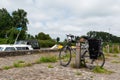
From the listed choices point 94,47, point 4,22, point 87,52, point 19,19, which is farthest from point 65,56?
point 19,19

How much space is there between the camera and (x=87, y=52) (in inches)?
402

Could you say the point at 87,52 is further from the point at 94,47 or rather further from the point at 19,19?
the point at 19,19

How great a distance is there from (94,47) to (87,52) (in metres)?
0.34

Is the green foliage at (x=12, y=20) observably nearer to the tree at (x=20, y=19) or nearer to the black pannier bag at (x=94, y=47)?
the tree at (x=20, y=19)

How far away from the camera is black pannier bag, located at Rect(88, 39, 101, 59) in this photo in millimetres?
9954

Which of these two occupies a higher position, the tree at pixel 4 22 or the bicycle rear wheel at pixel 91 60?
the tree at pixel 4 22

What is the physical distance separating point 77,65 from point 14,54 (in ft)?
22.2

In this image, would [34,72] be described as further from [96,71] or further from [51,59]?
[51,59]

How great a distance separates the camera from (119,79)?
8.27m

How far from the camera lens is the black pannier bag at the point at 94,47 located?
9.95 meters

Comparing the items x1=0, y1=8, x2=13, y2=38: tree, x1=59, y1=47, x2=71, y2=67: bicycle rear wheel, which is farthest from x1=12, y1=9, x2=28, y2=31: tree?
x1=59, y1=47, x2=71, y2=67: bicycle rear wheel

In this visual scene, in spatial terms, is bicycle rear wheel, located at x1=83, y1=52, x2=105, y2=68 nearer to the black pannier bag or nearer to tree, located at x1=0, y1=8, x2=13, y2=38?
the black pannier bag

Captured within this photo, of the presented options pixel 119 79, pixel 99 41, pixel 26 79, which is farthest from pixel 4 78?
pixel 99 41

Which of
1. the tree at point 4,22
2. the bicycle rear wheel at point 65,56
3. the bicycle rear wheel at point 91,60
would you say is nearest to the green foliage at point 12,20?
the tree at point 4,22
